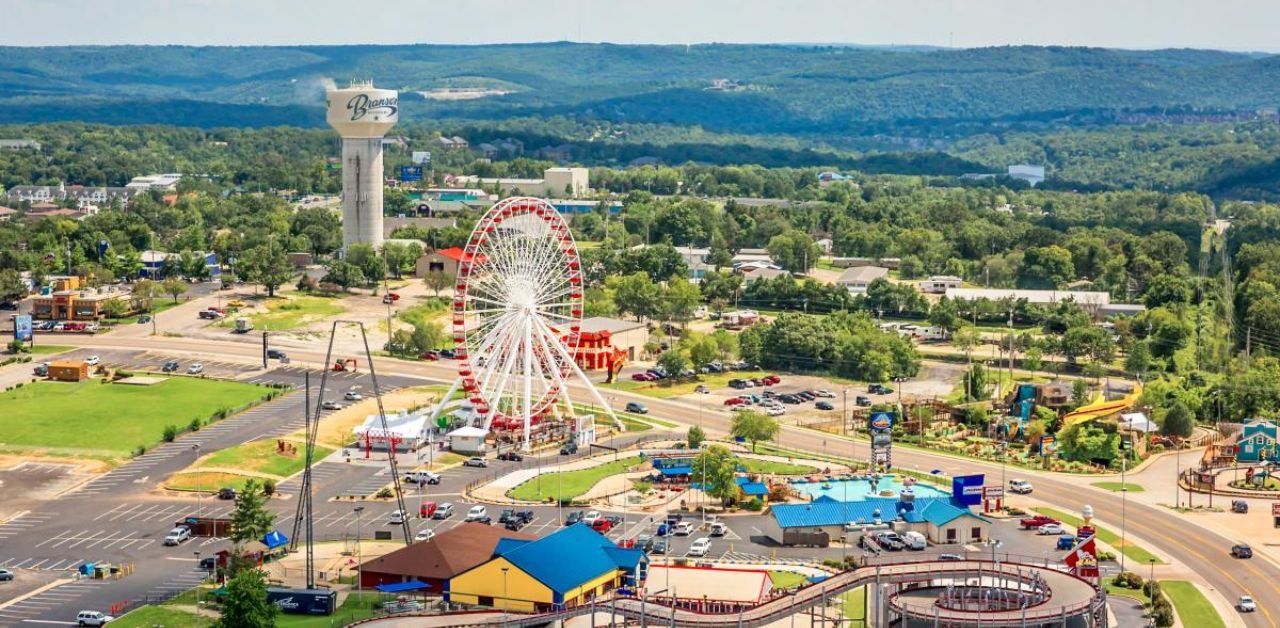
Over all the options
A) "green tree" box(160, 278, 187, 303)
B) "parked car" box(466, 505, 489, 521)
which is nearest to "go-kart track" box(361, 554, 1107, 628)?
"parked car" box(466, 505, 489, 521)

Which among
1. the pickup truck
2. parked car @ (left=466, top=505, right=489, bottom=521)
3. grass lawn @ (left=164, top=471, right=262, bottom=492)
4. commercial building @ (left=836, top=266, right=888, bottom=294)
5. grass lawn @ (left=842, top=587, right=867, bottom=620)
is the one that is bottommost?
grass lawn @ (left=164, top=471, right=262, bottom=492)

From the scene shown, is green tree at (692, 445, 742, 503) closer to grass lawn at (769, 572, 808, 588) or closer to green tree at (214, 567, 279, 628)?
grass lawn at (769, 572, 808, 588)

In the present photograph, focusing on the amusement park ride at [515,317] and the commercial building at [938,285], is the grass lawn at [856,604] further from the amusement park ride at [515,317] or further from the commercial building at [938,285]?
the commercial building at [938,285]

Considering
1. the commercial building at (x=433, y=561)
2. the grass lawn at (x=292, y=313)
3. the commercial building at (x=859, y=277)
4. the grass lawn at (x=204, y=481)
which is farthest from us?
the commercial building at (x=859, y=277)

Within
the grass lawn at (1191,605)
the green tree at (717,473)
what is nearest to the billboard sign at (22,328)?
the green tree at (717,473)

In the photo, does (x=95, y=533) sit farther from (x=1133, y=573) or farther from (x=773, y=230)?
(x=773, y=230)

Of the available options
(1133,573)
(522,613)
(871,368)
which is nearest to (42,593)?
(522,613)

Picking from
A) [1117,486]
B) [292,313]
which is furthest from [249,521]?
[292,313]

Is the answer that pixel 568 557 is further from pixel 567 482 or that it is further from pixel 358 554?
pixel 567 482
